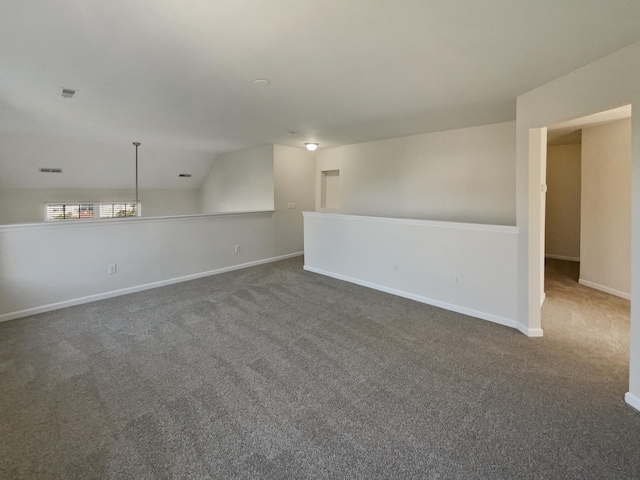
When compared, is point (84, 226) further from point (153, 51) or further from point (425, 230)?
point (425, 230)

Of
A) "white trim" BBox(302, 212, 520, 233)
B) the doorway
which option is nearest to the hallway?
the doorway

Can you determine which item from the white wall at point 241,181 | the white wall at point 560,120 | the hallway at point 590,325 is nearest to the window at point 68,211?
the white wall at point 241,181

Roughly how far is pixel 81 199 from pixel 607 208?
32.2 ft

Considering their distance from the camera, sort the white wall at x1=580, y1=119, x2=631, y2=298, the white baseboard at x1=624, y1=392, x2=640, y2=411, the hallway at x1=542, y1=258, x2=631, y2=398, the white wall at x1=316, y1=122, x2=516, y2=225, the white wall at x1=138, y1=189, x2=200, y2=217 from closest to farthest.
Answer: the white baseboard at x1=624, y1=392, x2=640, y2=411 → the hallway at x1=542, y1=258, x2=631, y2=398 → the white wall at x1=580, y1=119, x2=631, y2=298 → the white wall at x1=316, y1=122, x2=516, y2=225 → the white wall at x1=138, y1=189, x2=200, y2=217

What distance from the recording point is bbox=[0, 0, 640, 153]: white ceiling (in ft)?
5.72

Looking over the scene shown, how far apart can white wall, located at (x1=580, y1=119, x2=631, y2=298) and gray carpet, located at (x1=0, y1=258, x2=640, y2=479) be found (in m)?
1.14

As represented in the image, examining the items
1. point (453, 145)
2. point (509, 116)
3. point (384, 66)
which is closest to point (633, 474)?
point (384, 66)

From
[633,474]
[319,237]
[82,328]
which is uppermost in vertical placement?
[319,237]

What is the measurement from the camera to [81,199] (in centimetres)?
675

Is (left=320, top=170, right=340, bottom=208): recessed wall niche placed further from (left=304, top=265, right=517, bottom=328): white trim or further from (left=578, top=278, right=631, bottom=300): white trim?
(left=578, top=278, right=631, bottom=300): white trim

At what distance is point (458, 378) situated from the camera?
239 centimetres

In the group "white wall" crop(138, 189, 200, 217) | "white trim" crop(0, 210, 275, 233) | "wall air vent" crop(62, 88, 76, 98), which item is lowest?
"white trim" crop(0, 210, 275, 233)

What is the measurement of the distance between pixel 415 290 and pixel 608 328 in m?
2.04

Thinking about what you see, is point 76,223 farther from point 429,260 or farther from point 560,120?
point 560,120
